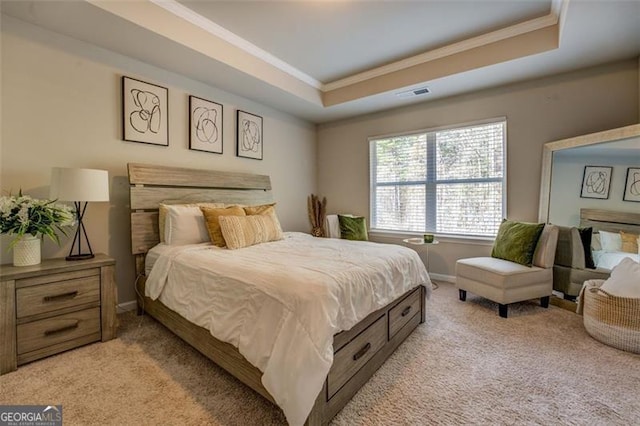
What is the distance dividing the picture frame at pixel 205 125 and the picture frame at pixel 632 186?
4.24m

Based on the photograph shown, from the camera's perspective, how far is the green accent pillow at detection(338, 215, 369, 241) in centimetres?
417

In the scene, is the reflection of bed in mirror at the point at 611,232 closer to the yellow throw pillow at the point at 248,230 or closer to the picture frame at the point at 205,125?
the yellow throw pillow at the point at 248,230

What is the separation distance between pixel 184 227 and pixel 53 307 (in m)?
1.05

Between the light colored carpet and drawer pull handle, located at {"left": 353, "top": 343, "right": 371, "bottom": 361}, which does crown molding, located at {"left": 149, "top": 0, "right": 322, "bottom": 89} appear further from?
drawer pull handle, located at {"left": 353, "top": 343, "right": 371, "bottom": 361}

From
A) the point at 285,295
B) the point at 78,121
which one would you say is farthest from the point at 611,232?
the point at 78,121

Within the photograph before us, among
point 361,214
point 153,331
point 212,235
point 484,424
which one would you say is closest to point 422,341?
point 484,424

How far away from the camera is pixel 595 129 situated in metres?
2.99

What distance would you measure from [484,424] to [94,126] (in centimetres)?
365

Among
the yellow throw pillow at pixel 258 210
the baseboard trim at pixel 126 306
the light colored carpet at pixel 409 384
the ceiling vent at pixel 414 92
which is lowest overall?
the light colored carpet at pixel 409 384

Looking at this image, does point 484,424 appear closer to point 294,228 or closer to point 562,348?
point 562,348

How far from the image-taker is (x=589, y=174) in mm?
2865

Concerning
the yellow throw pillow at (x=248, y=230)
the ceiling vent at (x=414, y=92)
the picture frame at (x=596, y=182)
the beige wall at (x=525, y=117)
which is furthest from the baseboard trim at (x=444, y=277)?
the ceiling vent at (x=414, y=92)

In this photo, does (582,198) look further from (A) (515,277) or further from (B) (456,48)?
(B) (456,48)

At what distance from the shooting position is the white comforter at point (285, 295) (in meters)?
1.27
